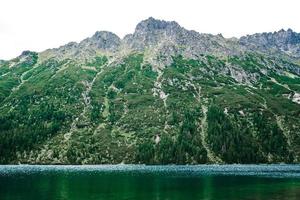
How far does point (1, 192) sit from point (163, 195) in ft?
114

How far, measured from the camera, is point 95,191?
97.7 meters

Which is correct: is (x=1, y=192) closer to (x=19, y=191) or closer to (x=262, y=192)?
(x=19, y=191)

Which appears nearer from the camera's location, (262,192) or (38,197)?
(38,197)

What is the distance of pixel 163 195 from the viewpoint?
90.1 m

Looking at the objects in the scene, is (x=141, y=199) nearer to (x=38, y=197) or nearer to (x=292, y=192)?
(x=38, y=197)

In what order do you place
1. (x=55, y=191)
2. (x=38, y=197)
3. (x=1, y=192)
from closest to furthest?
1. (x=38, y=197)
2. (x=1, y=192)
3. (x=55, y=191)

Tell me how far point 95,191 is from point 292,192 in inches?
1811

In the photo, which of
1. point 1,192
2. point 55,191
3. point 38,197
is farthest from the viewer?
point 55,191

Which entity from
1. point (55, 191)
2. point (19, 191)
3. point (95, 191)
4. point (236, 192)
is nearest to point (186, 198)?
point (236, 192)

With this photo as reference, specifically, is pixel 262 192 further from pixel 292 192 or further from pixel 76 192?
pixel 76 192

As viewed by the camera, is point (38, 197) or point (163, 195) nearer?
point (38, 197)

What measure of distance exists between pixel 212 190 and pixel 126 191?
69.3 ft

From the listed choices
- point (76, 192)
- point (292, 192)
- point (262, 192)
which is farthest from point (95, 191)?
point (292, 192)

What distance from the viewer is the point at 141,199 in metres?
83.0
